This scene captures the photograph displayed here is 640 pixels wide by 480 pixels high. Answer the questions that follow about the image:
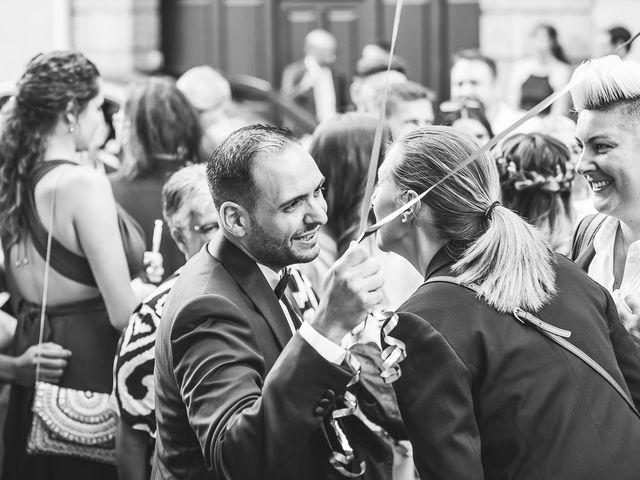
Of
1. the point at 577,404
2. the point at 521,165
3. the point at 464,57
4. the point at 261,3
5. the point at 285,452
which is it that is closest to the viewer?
the point at 285,452

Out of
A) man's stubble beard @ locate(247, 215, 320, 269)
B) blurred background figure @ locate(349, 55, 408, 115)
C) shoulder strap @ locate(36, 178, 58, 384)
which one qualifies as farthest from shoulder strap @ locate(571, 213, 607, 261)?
Answer: blurred background figure @ locate(349, 55, 408, 115)

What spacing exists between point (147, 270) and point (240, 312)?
1890 mm

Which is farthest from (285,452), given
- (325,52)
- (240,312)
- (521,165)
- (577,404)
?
(325,52)

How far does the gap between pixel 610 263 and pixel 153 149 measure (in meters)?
2.16

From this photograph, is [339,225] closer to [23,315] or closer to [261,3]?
[23,315]

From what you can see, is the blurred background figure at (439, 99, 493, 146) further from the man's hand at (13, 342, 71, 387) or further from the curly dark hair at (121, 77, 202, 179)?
the man's hand at (13, 342, 71, 387)

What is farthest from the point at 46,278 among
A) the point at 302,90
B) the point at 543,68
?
the point at 302,90

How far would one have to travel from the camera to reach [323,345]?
221cm

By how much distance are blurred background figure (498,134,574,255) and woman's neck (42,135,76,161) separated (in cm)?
161

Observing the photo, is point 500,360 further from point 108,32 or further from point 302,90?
point 108,32

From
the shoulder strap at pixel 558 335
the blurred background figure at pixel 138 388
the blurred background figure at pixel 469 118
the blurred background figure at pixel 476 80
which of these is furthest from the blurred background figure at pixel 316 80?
the shoulder strap at pixel 558 335

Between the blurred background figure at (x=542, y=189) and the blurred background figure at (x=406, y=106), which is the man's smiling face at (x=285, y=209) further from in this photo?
the blurred background figure at (x=406, y=106)

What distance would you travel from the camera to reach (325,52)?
1088 centimetres

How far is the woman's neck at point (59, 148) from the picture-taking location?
12.5ft
